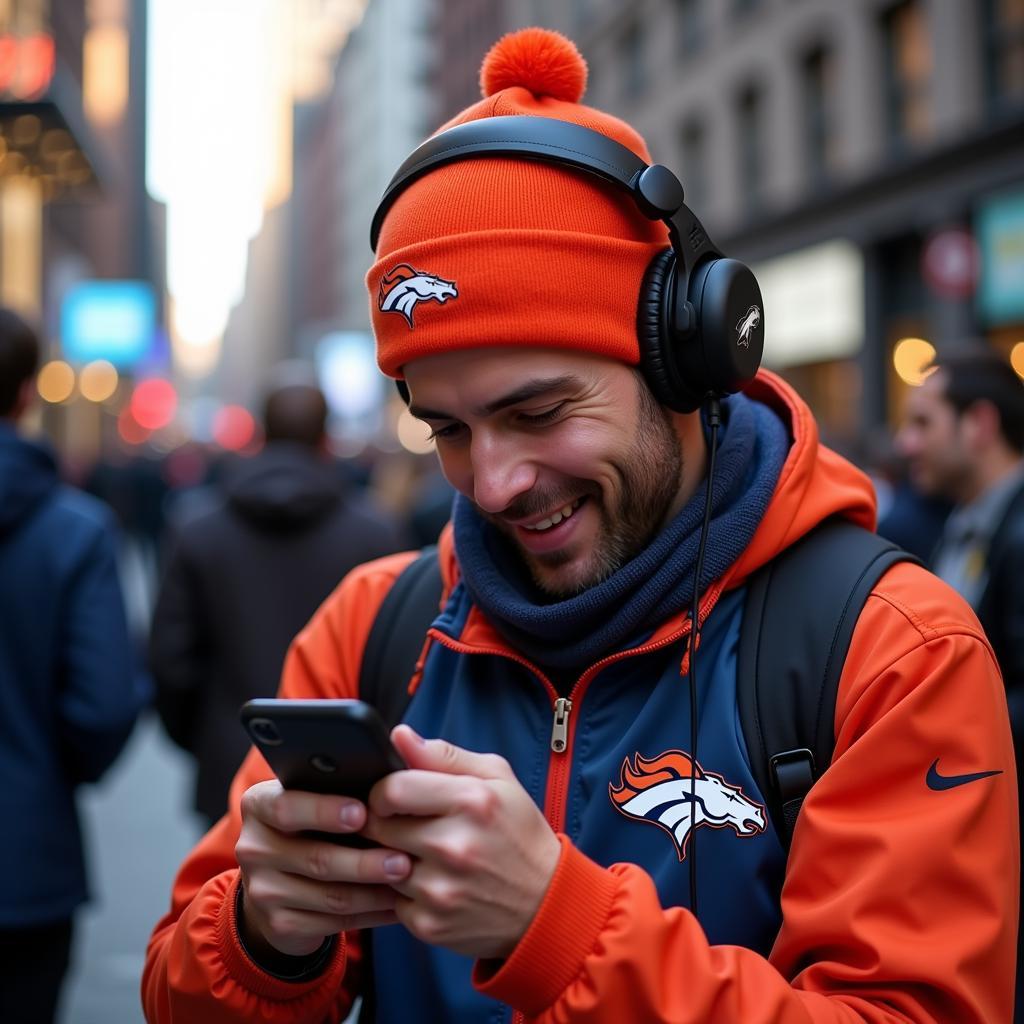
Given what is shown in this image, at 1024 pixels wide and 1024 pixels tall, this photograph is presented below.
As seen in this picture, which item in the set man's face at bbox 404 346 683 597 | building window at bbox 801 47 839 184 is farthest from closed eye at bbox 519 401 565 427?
building window at bbox 801 47 839 184

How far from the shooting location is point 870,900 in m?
1.46

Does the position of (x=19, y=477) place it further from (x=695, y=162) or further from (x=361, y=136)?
(x=361, y=136)

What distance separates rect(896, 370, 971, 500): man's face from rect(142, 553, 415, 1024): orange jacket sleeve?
3.10m

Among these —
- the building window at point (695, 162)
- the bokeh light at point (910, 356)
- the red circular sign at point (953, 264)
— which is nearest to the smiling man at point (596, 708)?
the red circular sign at point (953, 264)

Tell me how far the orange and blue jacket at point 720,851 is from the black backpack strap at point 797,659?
0.03m

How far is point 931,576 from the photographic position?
1.70 meters

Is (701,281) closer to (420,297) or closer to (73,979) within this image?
(420,297)

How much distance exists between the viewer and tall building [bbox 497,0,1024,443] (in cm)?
1513

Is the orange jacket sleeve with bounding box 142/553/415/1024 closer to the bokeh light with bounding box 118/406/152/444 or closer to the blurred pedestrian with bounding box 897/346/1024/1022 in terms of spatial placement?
the blurred pedestrian with bounding box 897/346/1024/1022

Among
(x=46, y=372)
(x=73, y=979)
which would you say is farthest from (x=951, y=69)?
(x=46, y=372)

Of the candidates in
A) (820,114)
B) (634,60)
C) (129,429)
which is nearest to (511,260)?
(820,114)

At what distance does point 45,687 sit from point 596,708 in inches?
89.6

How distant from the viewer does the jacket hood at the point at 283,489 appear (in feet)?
15.7

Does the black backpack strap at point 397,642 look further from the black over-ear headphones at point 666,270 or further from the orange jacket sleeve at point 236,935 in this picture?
the black over-ear headphones at point 666,270
